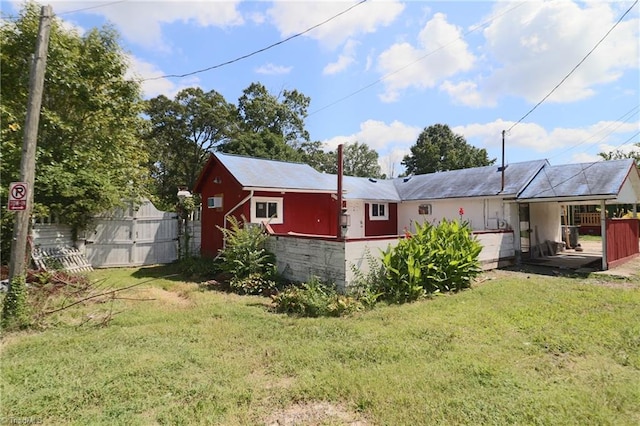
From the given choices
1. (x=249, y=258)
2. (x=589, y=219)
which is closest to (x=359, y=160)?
(x=589, y=219)

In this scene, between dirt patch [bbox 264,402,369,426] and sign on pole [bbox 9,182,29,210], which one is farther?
sign on pole [bbox 9,182,29,210]

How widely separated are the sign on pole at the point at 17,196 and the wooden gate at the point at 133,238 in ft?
24.5

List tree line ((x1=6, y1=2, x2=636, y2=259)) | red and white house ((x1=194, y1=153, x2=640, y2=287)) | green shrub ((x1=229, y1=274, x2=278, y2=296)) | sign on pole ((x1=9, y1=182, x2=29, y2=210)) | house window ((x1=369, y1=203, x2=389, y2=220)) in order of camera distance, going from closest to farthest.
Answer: sign on pole ((x1=9, y1=182, x2=29, y2=210)) < green shrub ((x1=229, y1=274, x2=278, y2=296)) < red and white house ((x1=194, y1=153, x2=640, y2=287)) < tree line ((x1=6, y1=2, x2=636, y2=259)) < house window ((x1=369, y1=203, x2=389, y2=220))

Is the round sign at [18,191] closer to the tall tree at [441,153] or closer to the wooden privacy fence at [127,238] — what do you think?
the wooden privacy fence at [127,238]

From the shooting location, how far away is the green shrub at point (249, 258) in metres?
9.50

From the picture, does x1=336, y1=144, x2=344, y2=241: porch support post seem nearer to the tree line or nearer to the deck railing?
the tree line

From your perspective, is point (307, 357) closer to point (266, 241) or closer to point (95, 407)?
point (95, 407)

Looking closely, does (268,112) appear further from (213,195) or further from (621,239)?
(621,239)

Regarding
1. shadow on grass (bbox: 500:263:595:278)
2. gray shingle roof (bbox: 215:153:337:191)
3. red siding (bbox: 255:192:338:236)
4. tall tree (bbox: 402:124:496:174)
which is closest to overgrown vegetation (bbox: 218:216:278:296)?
gray shingle roof (bbox: 215:153:337:191)

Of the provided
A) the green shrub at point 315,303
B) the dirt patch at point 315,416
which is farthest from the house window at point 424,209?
the dirt patch at point 315,416

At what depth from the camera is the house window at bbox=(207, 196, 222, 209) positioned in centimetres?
1330

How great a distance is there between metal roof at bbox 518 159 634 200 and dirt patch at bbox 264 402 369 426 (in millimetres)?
11755

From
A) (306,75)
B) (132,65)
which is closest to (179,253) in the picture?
(132,65)

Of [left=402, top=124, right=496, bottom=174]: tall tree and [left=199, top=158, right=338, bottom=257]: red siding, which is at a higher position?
[left=402, top=124, right=496, bottom=174]: tall tree
